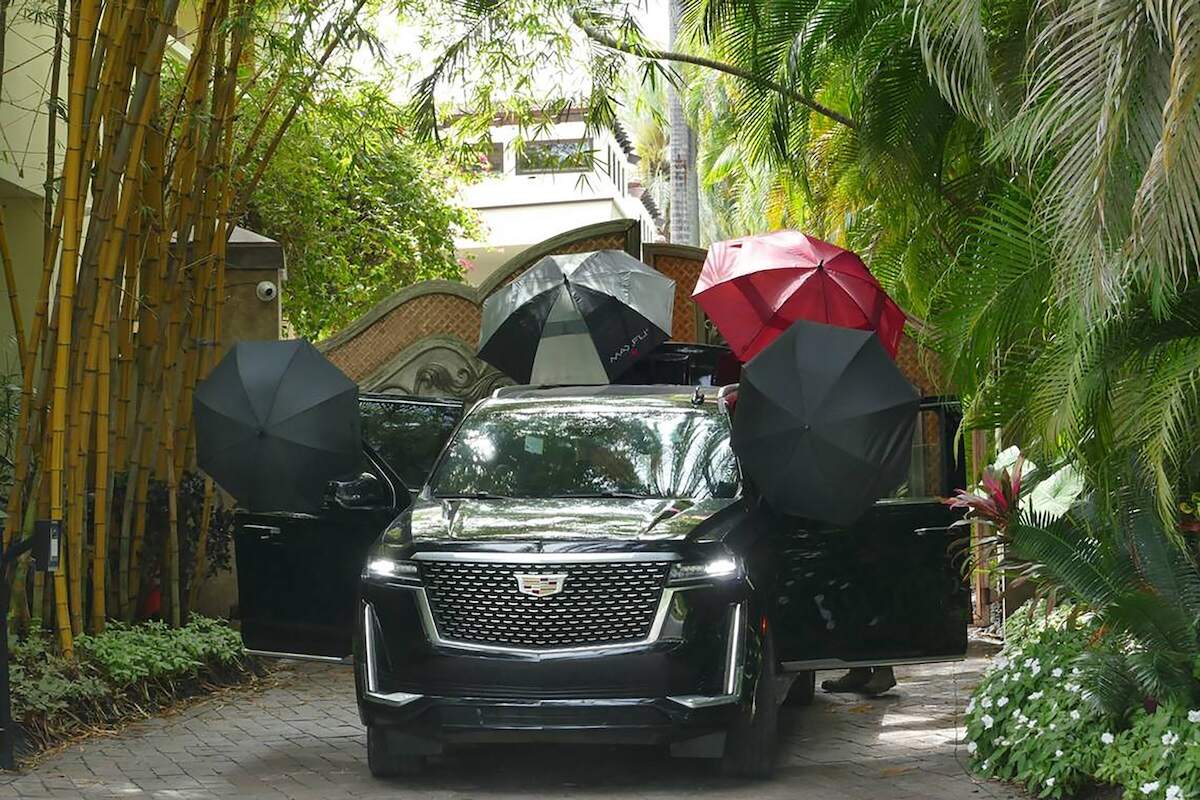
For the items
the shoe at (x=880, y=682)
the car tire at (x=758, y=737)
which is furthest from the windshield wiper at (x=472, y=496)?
the shoe at (x=880, y=682)

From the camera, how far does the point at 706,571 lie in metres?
7.25

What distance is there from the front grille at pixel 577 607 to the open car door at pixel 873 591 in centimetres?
98

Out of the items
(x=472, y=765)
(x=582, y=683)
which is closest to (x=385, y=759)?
(x=472, y=765)

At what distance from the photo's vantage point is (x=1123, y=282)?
6.70m

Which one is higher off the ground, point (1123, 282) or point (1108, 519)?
point (1123, 282)

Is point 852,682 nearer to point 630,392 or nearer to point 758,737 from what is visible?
point 630,392

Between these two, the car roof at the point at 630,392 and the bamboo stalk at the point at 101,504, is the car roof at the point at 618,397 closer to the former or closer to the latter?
the car roof at the point at 630,392

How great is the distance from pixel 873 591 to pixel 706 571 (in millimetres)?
1324

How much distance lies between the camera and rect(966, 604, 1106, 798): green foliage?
6.93 meters

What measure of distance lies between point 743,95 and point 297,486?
5.78 meters

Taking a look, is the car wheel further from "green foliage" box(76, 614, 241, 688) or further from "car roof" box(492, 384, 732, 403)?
"green foliage" box(76, 614, 241, 688)

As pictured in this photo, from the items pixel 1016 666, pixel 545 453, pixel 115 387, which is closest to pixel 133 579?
pixel 115 387

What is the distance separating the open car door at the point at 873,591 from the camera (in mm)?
8047

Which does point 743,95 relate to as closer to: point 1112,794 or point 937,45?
point 937,45
